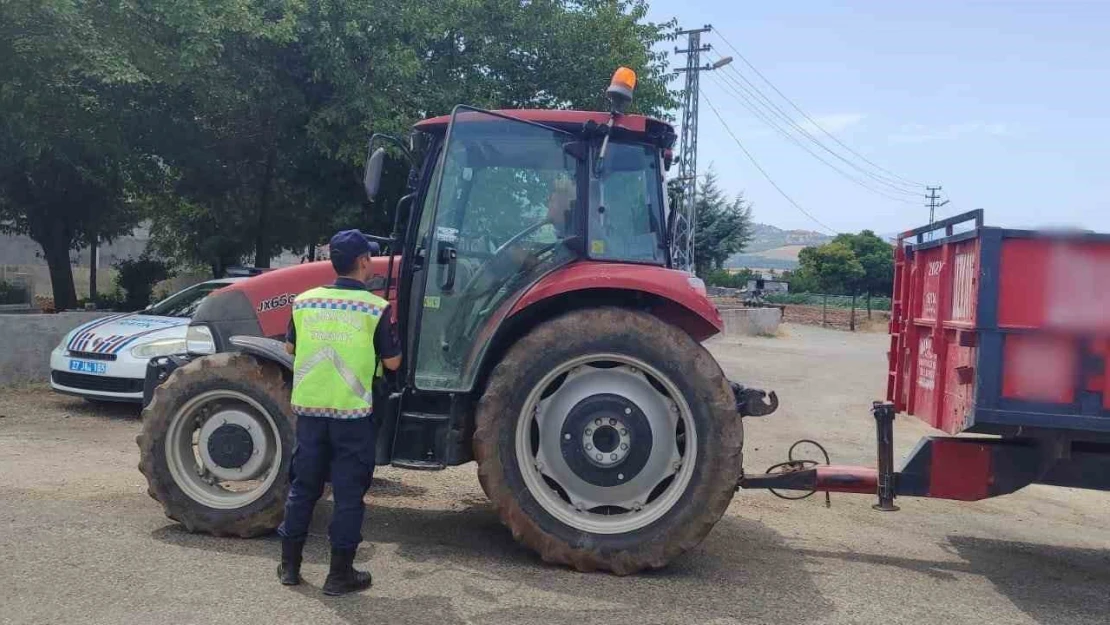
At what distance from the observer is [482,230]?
5516 millimetres

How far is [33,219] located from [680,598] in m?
16.1

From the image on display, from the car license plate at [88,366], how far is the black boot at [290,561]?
628 cm

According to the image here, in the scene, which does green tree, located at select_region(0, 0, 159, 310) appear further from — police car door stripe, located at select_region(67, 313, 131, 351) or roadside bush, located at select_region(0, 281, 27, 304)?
roadside bush, located at select_region(0, 281, 27, 304)

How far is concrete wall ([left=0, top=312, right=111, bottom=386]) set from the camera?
11.8 metres

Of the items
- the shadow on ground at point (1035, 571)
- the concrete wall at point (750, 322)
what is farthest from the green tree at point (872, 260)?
the shadow on ground at point (1035, 571)

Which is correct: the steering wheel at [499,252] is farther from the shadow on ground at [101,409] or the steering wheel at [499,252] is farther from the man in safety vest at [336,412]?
the shadow on ground at [101,409]

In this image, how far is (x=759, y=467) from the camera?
9.28m

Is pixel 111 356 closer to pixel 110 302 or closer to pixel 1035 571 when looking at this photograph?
pixel 1035 571

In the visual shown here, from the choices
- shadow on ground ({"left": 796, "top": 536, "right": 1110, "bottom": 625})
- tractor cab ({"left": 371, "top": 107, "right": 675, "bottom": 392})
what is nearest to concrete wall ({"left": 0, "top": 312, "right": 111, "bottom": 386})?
tractor cab ({"left": 371, "top": 107, "right": 675, "bottom": 392})

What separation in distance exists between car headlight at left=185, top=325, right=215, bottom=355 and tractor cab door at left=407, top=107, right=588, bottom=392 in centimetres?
→ 151

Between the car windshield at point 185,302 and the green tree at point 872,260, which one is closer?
the car windshield at point 185,302

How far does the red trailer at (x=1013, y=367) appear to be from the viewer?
4730mm

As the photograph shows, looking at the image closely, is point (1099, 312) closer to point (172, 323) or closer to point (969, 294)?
point (969, 294)

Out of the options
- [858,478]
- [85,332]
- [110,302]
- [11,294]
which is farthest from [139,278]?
[858,478]
